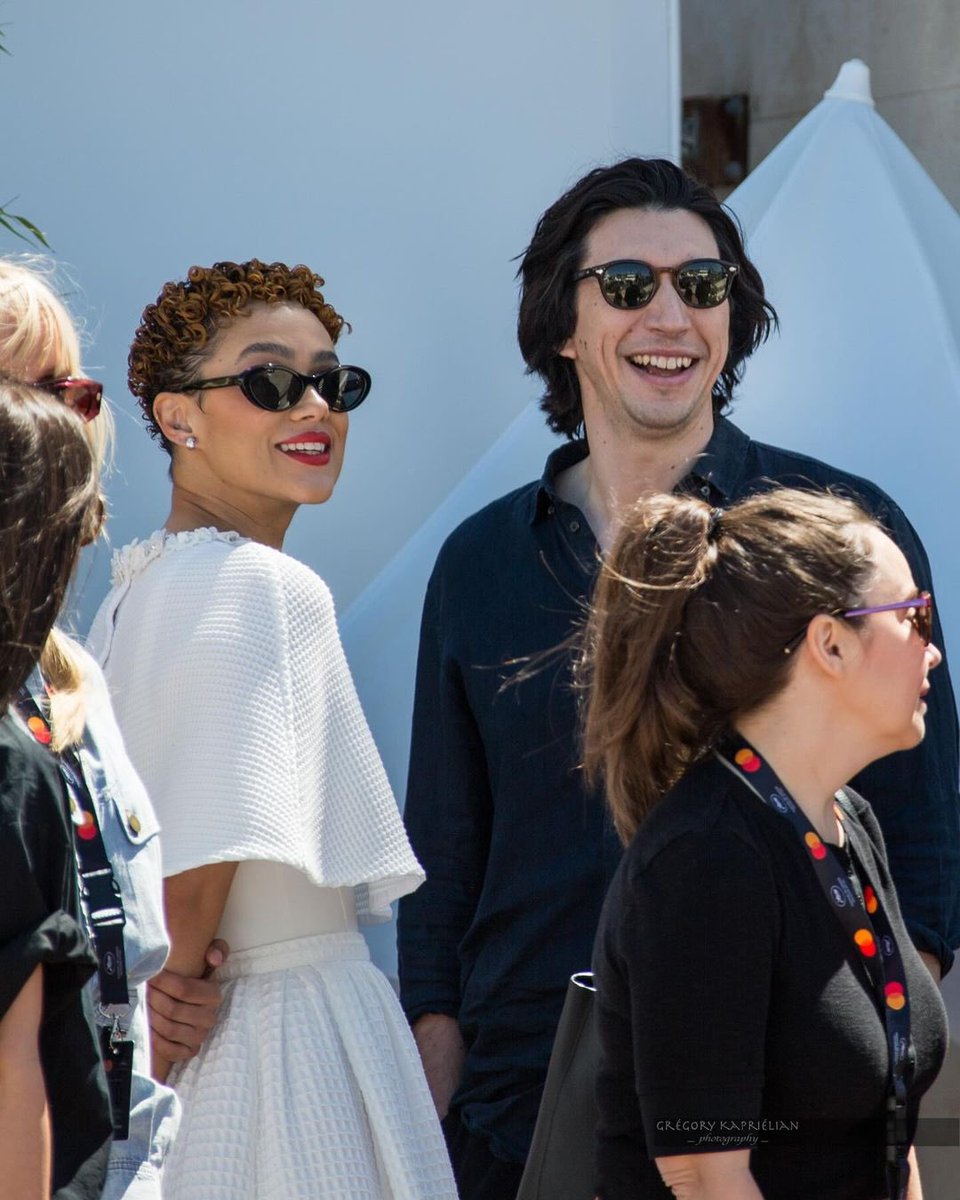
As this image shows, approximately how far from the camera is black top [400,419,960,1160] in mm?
2209

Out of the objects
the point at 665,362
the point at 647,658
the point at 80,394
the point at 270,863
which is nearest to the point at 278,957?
the point at 270,863

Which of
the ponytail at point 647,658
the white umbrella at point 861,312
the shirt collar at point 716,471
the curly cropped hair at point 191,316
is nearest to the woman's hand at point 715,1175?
the ponytail at point 647,658

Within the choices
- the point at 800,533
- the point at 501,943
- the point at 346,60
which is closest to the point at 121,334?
the point at 346,60

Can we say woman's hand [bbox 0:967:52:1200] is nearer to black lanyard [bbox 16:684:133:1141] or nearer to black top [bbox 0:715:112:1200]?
black top [bbox 0:715:112:1200]

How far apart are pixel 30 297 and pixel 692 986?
893 millimetres

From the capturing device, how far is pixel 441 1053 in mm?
2461

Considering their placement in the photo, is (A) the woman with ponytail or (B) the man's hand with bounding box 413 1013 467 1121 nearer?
(A) the woman with ponytail

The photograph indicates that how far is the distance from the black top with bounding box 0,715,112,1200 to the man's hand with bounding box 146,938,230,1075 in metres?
0.62

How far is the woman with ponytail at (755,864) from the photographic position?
153 centimetres

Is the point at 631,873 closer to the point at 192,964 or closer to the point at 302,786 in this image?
the point at 302,786

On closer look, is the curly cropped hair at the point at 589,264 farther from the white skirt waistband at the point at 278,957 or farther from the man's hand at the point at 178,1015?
the man's hand at the point at 178,1015

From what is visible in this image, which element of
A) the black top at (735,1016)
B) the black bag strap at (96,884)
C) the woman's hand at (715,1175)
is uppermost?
the black bag strap at (96,884)

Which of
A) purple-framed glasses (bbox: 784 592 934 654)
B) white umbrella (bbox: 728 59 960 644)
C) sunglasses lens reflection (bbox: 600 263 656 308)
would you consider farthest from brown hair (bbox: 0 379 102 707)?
white umbrella (bbox: 728 59 960 644)

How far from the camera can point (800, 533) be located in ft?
5.56
